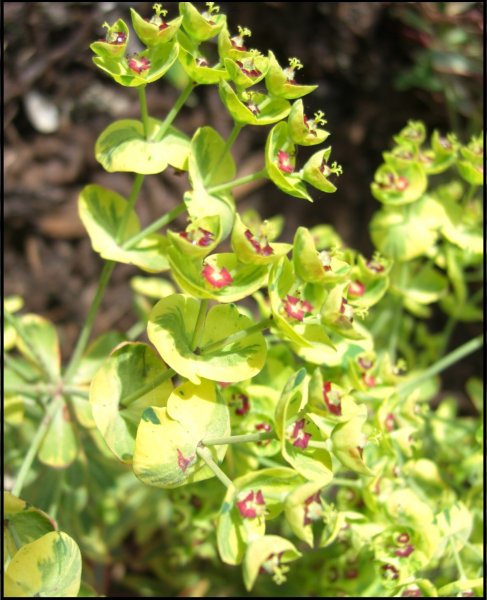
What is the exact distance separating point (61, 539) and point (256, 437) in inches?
10.1

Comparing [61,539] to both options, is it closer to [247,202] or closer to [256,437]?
[256,437]

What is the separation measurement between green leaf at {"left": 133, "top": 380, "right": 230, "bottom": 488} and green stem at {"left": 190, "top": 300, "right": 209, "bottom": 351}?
50 millimetres

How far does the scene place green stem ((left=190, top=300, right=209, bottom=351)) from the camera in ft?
2.96

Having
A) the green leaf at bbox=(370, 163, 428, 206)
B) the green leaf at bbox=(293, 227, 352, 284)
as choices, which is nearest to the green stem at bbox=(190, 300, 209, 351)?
the green leaf at bbox=(293, 227, 352, 284)

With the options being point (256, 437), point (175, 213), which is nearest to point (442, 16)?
point (175, 213)

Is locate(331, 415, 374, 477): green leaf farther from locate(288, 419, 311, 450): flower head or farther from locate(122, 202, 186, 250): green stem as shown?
locate(122, 202, 186, 250): green stem

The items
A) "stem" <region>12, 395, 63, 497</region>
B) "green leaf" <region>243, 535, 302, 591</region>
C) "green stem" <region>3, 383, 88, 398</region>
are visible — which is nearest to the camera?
"green leaf" <region>243, 535, 302, 591</region>

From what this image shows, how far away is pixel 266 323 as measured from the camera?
0.92m

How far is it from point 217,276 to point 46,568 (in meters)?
0.39

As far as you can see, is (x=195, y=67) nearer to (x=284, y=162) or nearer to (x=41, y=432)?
(x=284, y=162)

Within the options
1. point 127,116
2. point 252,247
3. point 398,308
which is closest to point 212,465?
point 252,247

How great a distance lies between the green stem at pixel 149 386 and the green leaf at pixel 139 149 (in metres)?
0.26

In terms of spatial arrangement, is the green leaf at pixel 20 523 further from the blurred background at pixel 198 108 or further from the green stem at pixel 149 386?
the blurred background at pixel 198 108

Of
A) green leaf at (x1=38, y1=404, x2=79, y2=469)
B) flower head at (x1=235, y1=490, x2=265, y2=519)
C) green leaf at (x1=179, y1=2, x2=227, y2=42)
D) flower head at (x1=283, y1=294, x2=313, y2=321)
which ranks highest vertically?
green leaf at (x1=179, y1=2, x2=227, y2=42)
